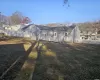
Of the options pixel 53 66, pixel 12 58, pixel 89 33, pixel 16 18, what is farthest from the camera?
pixel 16 18

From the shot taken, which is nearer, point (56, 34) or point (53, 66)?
point (53, 66)

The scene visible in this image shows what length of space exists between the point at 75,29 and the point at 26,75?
48466 mm

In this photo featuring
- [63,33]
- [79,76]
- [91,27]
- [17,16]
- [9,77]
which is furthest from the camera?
[17,16]

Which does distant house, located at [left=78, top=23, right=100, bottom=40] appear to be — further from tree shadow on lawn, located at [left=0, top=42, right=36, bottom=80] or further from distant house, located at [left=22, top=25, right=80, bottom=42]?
tree shadow on lawn, located at [left=0, top=42, right=36, bottom=80]

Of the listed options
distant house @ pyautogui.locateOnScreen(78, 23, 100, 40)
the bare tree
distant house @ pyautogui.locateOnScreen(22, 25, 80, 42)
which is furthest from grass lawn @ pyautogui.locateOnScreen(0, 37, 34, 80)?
the bare tree

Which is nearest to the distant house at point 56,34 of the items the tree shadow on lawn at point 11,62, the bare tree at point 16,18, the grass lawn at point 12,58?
the grass lawn at point 12,58

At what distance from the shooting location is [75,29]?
181 ft

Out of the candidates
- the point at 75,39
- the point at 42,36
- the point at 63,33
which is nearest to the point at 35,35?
the point at 42,36

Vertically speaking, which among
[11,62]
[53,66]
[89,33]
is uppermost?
[89,33]

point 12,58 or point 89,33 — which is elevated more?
point 89,33

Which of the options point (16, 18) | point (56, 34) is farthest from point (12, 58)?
point (16, 18)

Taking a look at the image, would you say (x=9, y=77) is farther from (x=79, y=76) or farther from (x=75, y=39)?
(x=75, y=39)

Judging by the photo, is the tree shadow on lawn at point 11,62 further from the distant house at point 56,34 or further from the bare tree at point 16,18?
the bare tree at point 16,18

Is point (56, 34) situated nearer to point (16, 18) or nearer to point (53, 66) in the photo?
point (53, 66)
